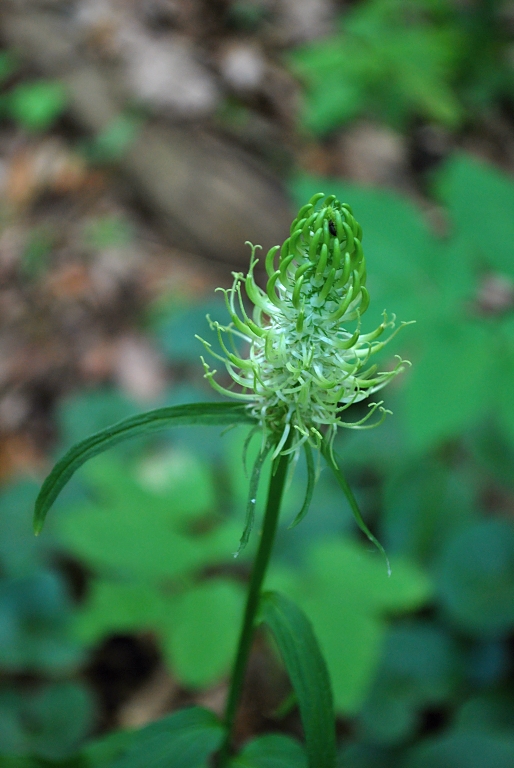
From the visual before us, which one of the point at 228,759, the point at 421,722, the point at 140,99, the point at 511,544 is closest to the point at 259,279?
the point at 140,99

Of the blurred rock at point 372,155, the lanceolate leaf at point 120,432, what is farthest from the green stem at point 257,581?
the blurred rock at point 372,155

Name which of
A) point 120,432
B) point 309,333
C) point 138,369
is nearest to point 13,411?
point 138,369

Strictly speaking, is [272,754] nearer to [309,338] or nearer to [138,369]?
[309,338]

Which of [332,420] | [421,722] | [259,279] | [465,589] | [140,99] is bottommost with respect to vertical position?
[421,722]

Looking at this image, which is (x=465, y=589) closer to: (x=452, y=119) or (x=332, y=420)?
(x=332, y=420)

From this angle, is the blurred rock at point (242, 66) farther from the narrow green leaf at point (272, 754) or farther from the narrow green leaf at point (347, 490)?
the narrow green leaf at point (272, 754)

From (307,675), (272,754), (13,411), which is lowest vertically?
(272,754)
